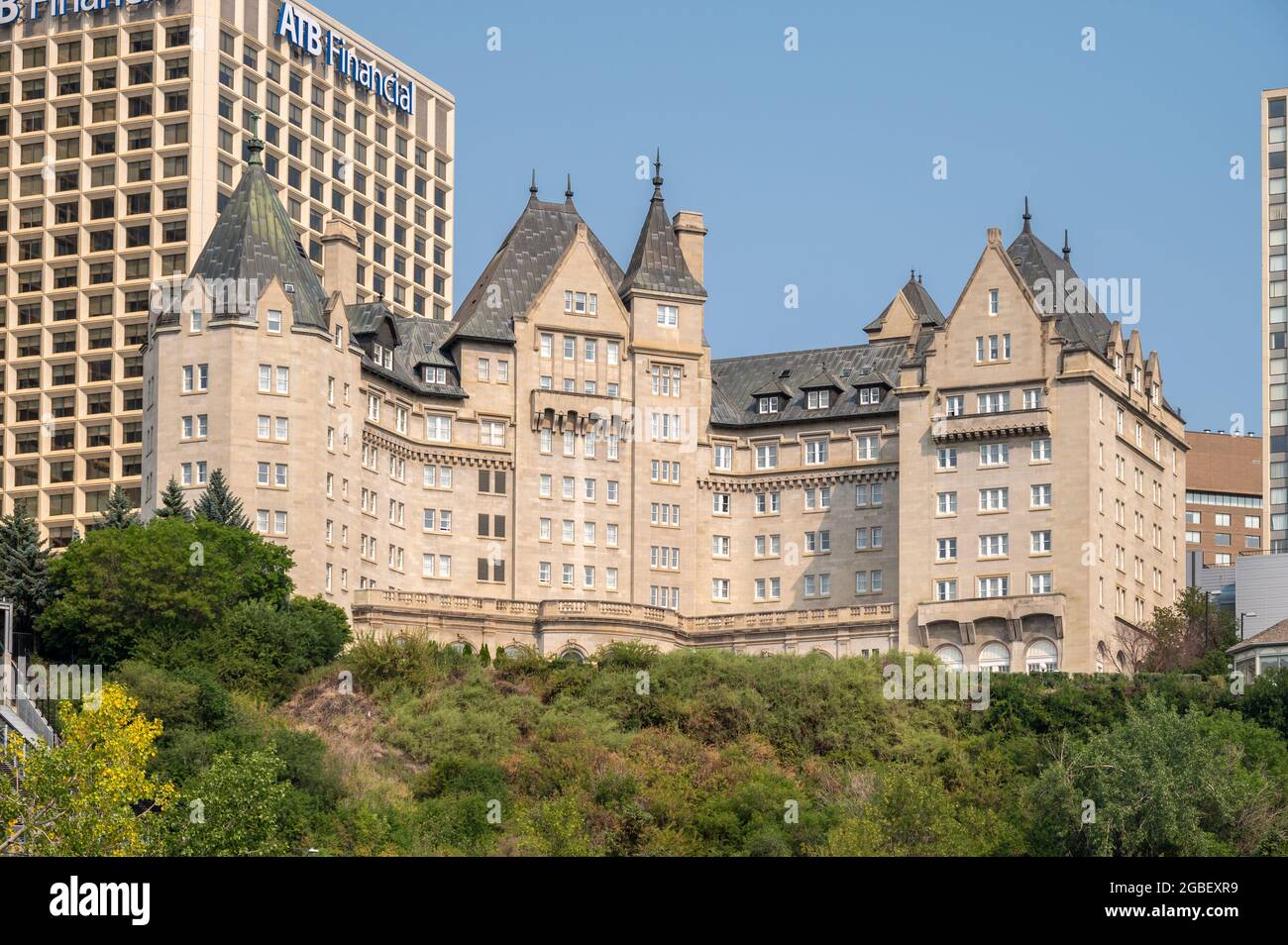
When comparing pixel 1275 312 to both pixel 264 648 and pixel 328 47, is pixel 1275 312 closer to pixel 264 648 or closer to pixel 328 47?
pixel 328 47

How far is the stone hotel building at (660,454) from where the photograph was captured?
11725 cm

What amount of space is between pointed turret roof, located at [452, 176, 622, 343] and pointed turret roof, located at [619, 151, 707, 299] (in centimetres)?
191

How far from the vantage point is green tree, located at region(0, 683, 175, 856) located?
187 feet

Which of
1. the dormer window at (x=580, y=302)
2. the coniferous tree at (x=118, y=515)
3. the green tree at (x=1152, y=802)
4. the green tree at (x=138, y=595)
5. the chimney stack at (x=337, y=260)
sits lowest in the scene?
the green tree at (x=1152, y=802)

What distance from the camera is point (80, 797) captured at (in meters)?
58.9

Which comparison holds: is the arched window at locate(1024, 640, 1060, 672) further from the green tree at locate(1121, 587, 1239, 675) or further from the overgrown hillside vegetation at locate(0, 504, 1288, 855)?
the overgrown hillside vegetation at locate(0, 504, 1288, 855)

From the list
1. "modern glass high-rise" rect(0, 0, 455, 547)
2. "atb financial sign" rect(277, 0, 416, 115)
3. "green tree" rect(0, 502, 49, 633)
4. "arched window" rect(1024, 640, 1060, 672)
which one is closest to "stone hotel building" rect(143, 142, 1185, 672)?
"arched window" rect(1024, 640, 1060, 672)

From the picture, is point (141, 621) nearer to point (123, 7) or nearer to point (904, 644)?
point (904, 644)

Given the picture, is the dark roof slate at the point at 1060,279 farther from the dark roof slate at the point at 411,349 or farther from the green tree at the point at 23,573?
the green tree at the point at 23,573

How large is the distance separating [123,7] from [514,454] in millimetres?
67953

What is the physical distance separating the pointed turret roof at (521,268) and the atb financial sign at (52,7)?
183 ft

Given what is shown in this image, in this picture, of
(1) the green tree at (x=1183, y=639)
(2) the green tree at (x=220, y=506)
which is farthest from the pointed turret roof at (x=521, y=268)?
(1) the green tree at (x=1183, y=639)

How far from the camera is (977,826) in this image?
86000 millimetres
